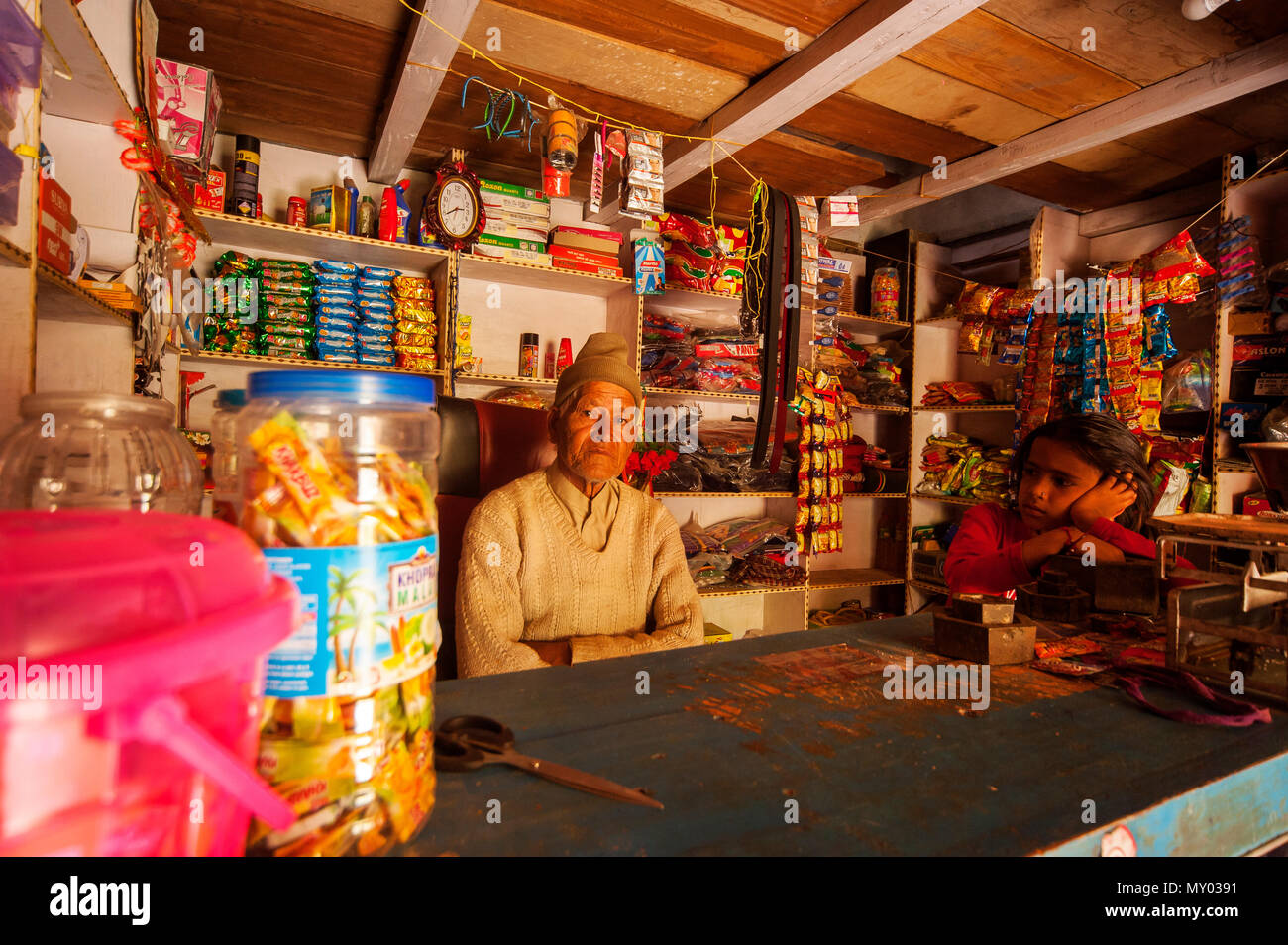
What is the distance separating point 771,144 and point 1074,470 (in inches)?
81.7

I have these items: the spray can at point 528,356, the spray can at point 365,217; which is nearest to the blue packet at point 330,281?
the spray can at point 365,217

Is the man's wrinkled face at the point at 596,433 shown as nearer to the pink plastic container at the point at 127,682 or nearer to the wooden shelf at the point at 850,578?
the pink plastic container at the point at 127,682

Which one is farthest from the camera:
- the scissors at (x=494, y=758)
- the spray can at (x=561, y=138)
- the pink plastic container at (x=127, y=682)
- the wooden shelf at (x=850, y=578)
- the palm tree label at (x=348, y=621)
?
the wooden shelf at (x=850, y=578)

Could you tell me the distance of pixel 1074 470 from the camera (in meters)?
2.05

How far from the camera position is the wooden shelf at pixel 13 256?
1.05 m

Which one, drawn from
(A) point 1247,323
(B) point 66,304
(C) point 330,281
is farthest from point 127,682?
(A) point 1247,323

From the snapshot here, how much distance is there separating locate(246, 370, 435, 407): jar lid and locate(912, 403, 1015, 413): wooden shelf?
4369 mm

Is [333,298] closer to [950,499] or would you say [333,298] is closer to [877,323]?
[877,323]

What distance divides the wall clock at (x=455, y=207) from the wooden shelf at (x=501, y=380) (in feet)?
2.06

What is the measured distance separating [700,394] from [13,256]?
2995 millimetres

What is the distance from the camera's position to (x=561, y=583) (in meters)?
1.72

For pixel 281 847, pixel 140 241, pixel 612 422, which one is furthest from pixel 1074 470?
pixel 140 241

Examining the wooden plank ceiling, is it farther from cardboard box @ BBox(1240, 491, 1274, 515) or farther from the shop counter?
the shop counter

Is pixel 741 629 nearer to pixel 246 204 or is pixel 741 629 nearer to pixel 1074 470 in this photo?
pixel 1074 470
